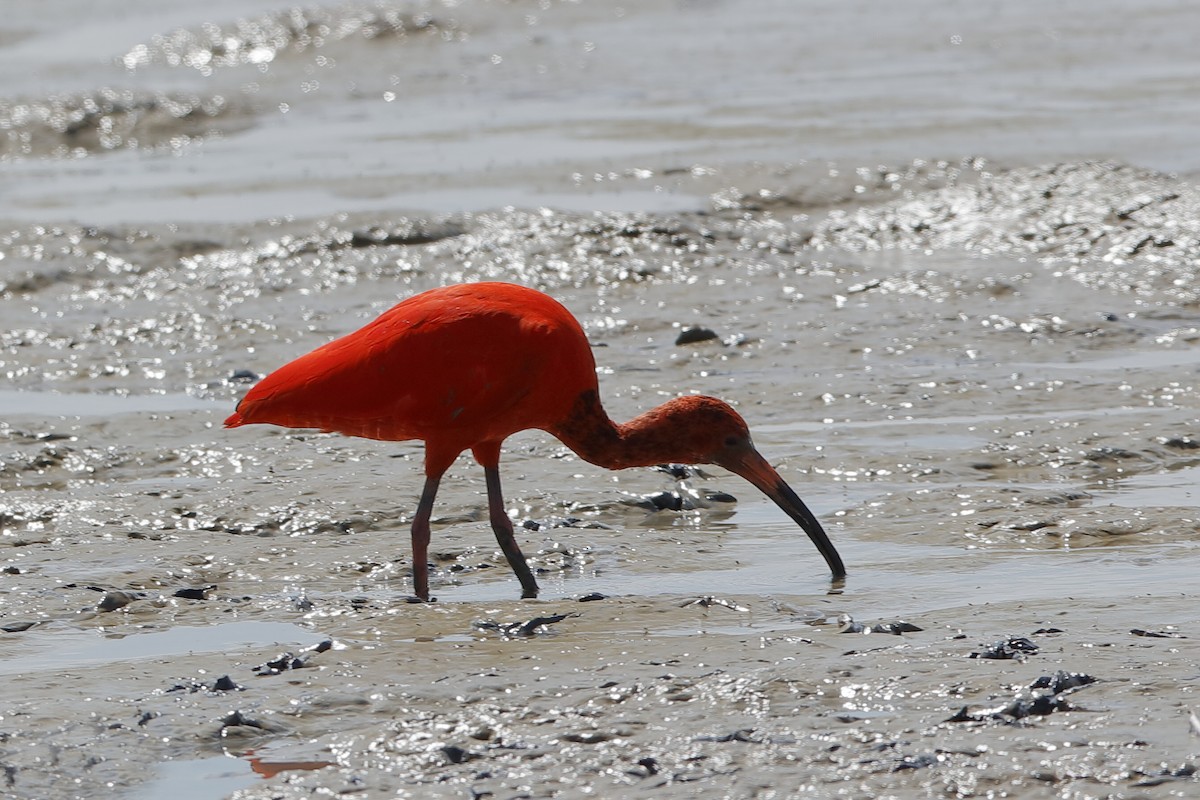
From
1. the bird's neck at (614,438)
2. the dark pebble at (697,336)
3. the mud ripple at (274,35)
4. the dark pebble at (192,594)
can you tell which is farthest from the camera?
the mud ripple at (274,35)

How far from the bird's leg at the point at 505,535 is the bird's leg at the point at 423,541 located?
0.64ft

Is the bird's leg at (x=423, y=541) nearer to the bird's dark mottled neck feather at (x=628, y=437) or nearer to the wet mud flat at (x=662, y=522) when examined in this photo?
the wet mud flat at (x=662, y=522)

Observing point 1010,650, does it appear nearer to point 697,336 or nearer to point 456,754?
point 456,754

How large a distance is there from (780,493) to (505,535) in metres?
0.91

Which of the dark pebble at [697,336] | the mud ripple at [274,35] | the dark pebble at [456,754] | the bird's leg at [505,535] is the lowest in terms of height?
the dark pebble at [456,754]

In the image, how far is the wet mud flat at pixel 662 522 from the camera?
442cm

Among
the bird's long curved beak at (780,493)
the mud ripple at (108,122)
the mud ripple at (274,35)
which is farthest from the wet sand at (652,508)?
the mud ripple at (274,35)

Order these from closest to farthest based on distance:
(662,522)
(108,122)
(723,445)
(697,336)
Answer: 1. (723,445)
2. (662,522)
3. (697,336)
4. (108,122)

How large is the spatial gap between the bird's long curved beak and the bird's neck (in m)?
0.22

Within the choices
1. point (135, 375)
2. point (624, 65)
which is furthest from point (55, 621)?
point (624, 65)

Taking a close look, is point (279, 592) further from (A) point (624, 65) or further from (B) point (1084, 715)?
(A) point (624, 65)

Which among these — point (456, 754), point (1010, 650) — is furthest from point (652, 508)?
point (456, 754)

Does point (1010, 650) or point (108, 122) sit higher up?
point (108, 122)

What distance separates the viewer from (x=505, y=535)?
6191 mm
